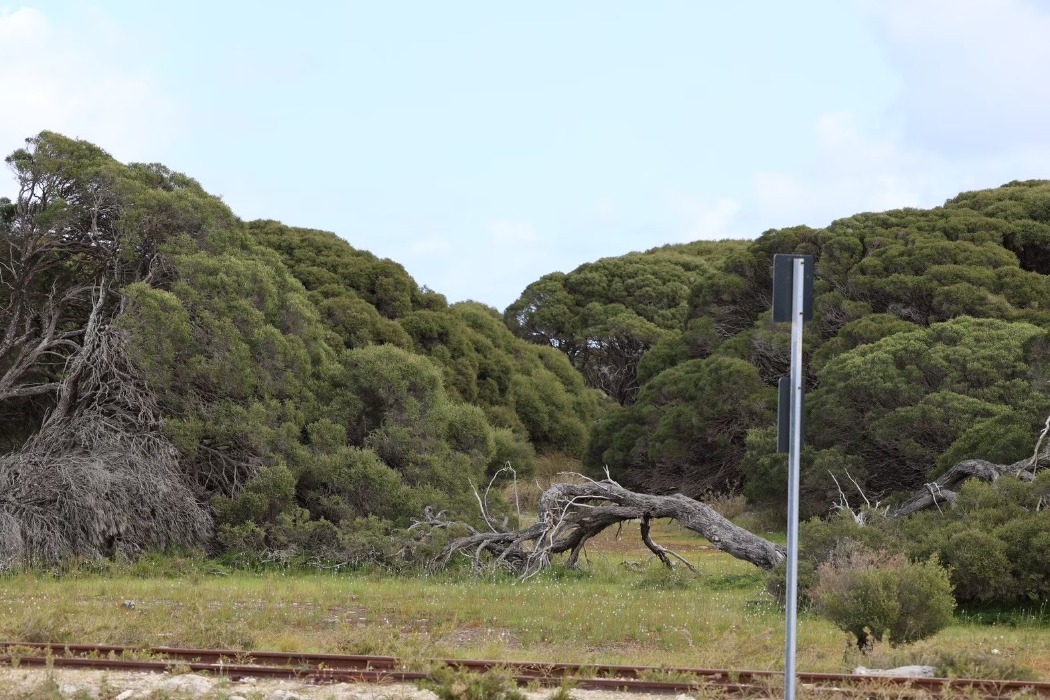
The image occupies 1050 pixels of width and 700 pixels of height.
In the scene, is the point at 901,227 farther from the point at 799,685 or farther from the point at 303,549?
the point at 799,685

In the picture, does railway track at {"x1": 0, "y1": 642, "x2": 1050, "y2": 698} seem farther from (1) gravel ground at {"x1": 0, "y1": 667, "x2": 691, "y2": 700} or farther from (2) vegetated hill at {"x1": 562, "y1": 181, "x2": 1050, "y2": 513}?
(2) vegetated hill at {"x1": 562, "y1": 181, "x2": 1050, "y2": 513}

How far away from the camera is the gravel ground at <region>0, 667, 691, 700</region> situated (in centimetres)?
866

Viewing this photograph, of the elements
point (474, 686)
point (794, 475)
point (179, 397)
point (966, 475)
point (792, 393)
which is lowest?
point (474, 686)

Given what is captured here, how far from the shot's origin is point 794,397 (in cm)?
739

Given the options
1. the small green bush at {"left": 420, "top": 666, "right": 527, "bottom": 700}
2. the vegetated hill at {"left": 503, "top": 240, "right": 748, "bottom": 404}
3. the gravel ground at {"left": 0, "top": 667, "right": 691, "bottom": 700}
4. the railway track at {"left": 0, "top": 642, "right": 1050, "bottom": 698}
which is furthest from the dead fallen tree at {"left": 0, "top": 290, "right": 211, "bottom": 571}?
the vegetated hill at {"left": 503, "top": 240, "right": 748, "bottom": 404}

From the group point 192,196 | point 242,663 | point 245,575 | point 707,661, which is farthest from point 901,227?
point 242,663

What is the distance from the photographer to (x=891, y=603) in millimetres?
10977

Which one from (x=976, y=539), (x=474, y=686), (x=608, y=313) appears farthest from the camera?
(x=608, y=313)

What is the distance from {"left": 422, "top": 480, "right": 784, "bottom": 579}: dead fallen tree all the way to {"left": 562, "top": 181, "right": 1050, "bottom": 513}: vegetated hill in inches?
242

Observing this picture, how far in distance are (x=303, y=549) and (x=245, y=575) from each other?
1.46 metres

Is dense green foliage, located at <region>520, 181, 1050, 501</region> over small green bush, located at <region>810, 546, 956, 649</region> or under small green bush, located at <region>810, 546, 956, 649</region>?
over

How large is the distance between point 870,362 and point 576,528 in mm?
10376

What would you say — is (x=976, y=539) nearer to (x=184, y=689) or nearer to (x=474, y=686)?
(x=474, y=686)

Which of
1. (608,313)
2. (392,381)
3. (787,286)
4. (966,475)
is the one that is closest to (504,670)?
(787,286)
